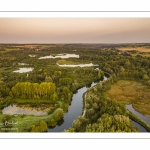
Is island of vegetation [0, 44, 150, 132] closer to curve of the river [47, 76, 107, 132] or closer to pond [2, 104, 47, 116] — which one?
pond [2, 104, 47, 116]

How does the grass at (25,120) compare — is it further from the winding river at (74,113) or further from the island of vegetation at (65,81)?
the winding river at (74,113)

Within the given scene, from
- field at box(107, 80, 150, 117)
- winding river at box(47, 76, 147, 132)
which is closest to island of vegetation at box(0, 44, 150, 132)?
field at box(107, 80, 150, 117)

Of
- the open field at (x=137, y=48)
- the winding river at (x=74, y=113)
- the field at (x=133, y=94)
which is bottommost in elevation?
the winding river at (x=74, y=113)

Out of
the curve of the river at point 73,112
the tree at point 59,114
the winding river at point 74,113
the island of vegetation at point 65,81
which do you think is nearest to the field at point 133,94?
the island of vegetation at point 65,81

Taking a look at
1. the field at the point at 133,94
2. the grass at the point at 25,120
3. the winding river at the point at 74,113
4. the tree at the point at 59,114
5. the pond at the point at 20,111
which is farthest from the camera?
the pond at the point at 20,111

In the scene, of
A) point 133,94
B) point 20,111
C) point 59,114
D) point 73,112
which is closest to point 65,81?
point 73,112
